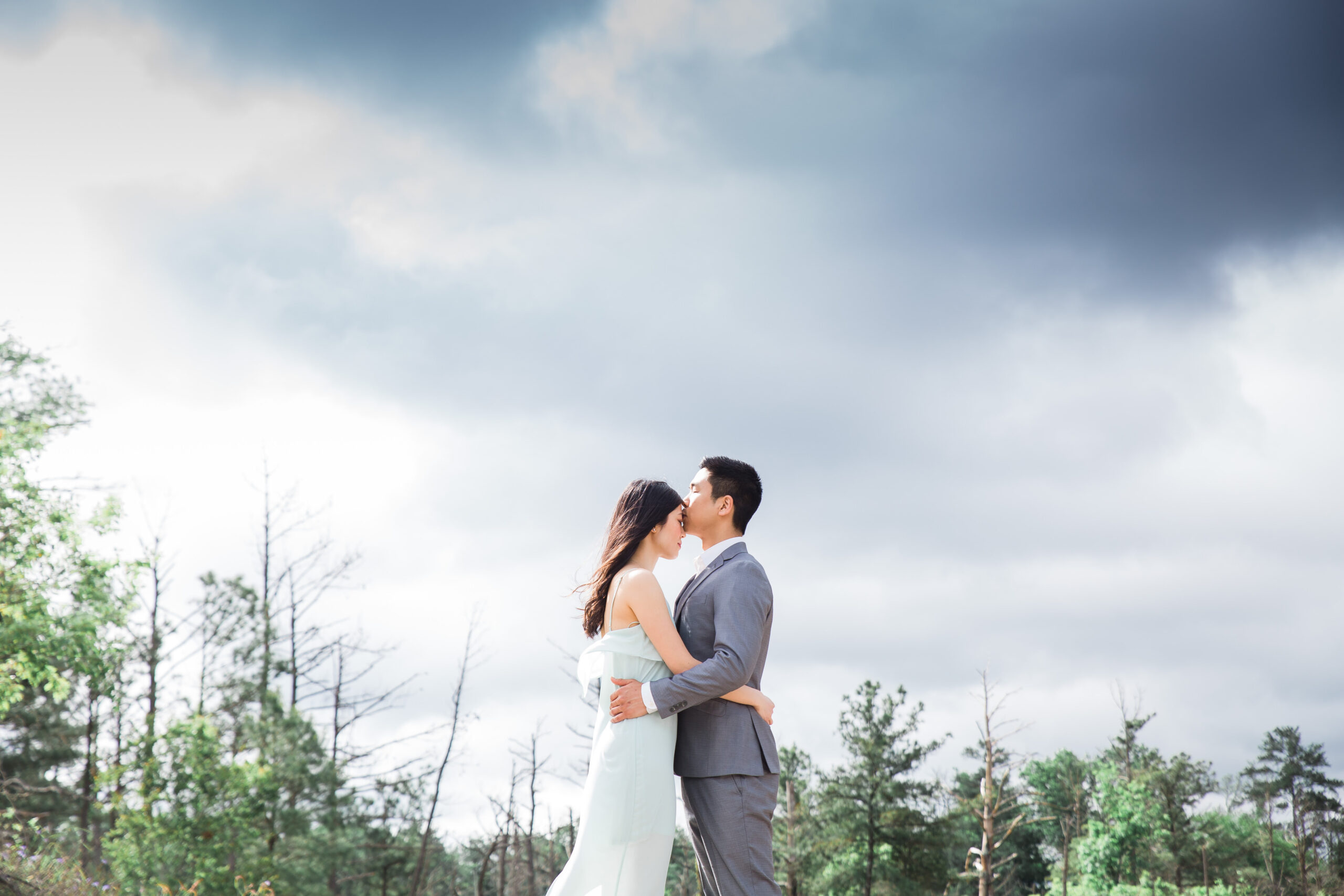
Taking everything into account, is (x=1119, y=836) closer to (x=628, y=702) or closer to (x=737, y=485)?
(x=737, y=485)

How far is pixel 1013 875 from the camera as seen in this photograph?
1864 inches

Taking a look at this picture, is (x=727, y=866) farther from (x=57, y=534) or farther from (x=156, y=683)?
(x=156, y=683)

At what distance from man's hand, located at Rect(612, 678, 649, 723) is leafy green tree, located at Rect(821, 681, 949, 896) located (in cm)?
3110

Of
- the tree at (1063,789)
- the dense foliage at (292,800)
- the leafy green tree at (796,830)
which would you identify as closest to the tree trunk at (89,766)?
the dense foliage at (292,800)

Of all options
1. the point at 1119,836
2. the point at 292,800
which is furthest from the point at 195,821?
the point at 1119,836

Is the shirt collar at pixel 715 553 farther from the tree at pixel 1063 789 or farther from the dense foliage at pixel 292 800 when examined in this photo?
the tree at pixel 1063 789

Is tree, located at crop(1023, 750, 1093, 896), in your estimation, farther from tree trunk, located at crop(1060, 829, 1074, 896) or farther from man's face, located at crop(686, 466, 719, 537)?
man's face, located at crop(686, 466, 719, 537)

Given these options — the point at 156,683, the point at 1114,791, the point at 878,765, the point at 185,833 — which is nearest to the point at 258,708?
the point at 156,683

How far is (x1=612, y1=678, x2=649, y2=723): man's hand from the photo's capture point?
14.3ft

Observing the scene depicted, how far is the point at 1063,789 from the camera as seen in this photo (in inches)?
2180

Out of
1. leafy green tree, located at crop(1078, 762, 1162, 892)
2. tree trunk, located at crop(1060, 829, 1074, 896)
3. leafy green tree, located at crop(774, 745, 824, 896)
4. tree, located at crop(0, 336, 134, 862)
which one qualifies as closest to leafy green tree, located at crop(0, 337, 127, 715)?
tree, located at crop(0, 336, 134, 862)

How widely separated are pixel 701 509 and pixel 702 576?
0.34 meters

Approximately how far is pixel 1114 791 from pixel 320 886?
34281mm

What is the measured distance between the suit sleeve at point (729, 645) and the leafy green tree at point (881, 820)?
102 feet
